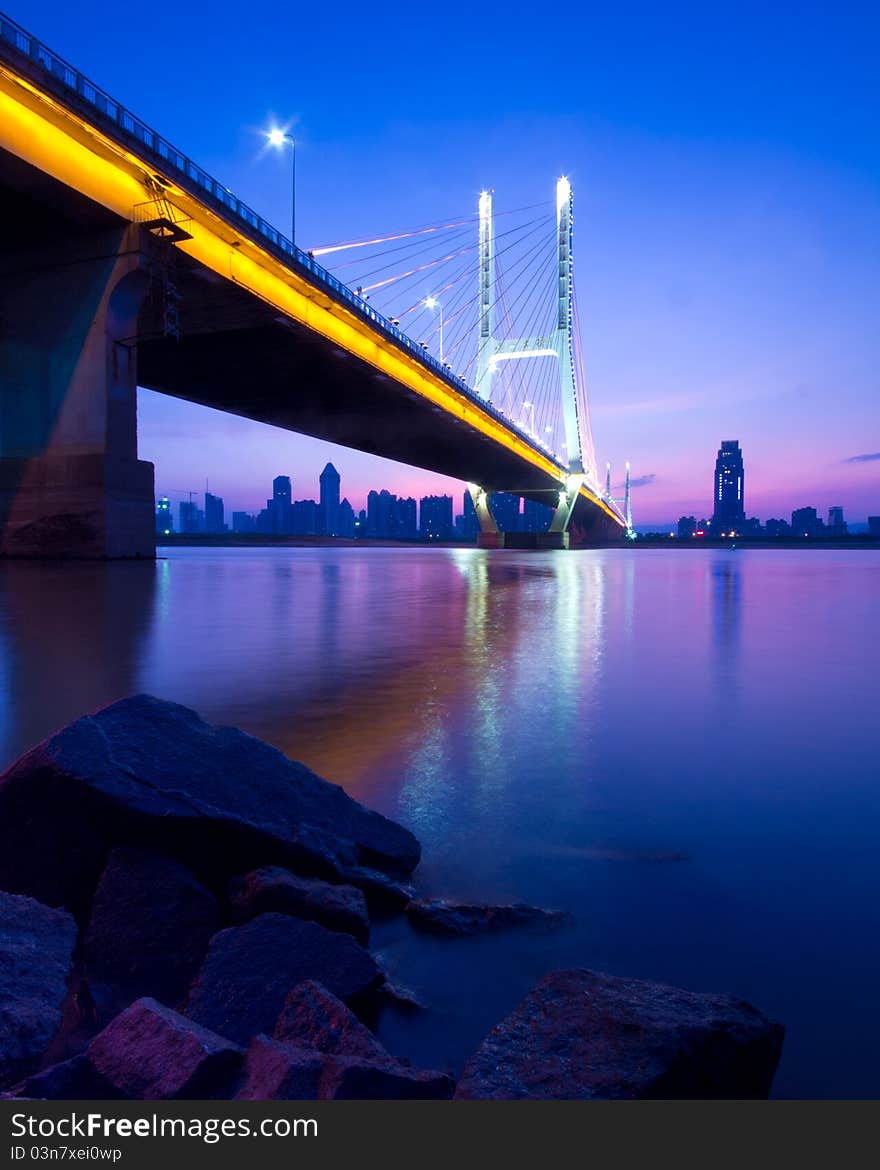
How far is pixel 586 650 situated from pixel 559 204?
72.5 meters

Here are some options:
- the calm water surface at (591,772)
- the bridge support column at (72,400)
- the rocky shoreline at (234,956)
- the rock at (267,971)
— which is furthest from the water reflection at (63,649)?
the bridge support column at (72,400)

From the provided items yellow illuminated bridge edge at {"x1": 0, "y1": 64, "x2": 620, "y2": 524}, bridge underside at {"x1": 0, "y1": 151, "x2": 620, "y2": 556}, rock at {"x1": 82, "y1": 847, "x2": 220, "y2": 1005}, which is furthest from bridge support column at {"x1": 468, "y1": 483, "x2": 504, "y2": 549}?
rock at {"x1": 82, "y1": 847, "x2": 220, "y2": 1005}

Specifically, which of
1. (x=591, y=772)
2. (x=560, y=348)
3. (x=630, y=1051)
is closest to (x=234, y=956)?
(x=630, y=1051)

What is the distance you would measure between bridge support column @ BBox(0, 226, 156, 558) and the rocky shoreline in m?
22.6

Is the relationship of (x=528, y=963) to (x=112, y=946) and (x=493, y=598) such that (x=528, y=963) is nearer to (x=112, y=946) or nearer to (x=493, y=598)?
(x=112, y=946)

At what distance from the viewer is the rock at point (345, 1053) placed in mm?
1434

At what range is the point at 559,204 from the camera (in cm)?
6931

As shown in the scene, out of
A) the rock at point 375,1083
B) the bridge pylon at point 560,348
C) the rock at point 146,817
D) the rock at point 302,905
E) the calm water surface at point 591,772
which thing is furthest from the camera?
the bridge pylon at point 560,348

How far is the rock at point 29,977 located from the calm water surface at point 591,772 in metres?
0.84

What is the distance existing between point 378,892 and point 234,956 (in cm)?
61

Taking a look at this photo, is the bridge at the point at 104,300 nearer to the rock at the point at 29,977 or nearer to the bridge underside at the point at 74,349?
the bridge underside at the point at 74,349

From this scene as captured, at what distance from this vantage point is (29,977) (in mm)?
1812

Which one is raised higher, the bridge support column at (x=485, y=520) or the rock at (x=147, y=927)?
the bridge support column at (x=485, y=520)

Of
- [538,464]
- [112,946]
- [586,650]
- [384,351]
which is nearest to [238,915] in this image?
[112,946]
